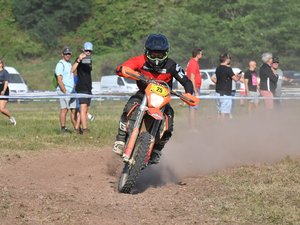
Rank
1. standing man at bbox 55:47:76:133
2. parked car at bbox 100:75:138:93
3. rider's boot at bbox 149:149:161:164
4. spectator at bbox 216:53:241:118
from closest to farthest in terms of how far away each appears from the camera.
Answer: rider's boot at bbox 149:149:161:164
standing man at bbox 55:47:76:133
spectator at bbox 216:53:241:118
parked car at bbox 100:75:138:93

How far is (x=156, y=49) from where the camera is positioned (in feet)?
32.4

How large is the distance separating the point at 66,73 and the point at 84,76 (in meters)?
0.64

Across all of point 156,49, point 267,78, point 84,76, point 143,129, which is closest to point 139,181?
point 143,129

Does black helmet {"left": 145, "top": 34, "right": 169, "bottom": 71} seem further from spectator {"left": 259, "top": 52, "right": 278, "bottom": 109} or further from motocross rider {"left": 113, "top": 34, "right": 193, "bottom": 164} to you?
spectator {"left": 259, "top": 52, "right": 278, "bottom": 109}

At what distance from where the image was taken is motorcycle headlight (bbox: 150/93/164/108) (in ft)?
31.1

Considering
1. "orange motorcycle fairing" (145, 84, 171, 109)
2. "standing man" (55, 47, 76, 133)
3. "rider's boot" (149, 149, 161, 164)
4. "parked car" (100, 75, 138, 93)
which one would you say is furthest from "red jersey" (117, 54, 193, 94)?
"parked car" (100, 75, 138, 93)

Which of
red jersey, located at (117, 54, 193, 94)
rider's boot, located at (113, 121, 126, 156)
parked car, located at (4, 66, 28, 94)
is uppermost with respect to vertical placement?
red jersey, located at (117, 54, 193, 94)

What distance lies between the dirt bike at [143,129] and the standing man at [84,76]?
6.92 meters

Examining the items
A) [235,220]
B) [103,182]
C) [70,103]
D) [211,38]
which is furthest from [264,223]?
[211,38]

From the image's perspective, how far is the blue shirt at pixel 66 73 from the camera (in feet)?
57.0

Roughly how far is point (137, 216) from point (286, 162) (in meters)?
5.25

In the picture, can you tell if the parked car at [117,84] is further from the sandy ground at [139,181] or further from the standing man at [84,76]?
the sandy ground at [139,181]

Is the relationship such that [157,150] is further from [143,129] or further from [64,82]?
[64,82]

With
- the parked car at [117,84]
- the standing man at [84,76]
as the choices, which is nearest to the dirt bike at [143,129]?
the standing man at [84,76]
